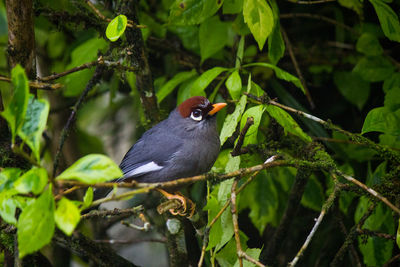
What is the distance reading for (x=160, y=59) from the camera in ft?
13.3

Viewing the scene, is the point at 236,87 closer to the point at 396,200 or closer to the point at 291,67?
the point at 396,200

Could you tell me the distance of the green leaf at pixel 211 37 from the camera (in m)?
2.93

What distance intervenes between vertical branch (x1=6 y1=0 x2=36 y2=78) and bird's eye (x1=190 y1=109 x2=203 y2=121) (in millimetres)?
1149

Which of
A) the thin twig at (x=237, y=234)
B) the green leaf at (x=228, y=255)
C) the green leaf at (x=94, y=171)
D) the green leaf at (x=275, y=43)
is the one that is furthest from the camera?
the green leaf at (x=275, y=43)

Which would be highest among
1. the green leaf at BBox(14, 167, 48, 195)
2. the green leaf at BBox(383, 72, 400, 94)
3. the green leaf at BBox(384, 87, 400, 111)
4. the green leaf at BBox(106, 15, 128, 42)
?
the green leaf at BBox(106, 15, 128, 42)

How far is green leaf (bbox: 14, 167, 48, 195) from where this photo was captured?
1.39 metres

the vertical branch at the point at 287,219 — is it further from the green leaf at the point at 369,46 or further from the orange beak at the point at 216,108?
the green leaf at the point at 369,46

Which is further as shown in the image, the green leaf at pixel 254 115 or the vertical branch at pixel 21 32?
the vertical branch at pixel 21 32

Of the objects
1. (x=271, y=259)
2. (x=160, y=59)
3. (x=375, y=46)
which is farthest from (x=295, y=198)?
(x=160, y=59)

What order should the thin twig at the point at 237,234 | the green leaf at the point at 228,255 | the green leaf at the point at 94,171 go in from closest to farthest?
the green leaf at the point at 94,171
the thin twig at the point at 237,234
the green leaf at the point at 228,255

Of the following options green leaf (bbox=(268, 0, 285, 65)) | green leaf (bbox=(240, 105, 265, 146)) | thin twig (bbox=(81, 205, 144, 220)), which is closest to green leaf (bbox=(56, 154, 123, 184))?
thin twig (bbox=(81, 205, 144, 220))

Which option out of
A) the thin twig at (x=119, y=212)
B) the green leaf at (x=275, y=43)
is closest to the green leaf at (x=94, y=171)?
the thin twig at (x=119, y=212)

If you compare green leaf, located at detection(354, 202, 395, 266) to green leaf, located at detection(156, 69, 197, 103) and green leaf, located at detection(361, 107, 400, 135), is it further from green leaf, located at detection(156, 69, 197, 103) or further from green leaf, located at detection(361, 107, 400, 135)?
green leaf, located at detection(156, 69, 197, 103)

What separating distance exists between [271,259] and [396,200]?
3.62 ft
